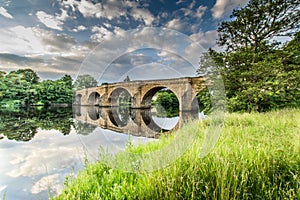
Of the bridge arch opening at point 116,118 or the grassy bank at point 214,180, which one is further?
the bridge arch opening at point 116,118

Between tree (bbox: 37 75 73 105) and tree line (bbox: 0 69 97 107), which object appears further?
tree (bbox: 37 75 73 105)

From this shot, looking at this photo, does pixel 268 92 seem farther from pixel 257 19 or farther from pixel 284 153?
pixel 284 153

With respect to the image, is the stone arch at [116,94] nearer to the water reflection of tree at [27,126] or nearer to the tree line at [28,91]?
the water reflection of tree at [27,126]

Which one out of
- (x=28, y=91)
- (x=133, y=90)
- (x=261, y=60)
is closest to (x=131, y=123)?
(x=133, y=90)

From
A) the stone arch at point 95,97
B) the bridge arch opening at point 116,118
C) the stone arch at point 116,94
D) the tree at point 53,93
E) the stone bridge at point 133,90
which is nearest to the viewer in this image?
the stone bridge at point 133,90

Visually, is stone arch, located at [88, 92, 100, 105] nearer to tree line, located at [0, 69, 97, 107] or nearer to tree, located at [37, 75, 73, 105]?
tree line, located at [0, 69, 97, 107]

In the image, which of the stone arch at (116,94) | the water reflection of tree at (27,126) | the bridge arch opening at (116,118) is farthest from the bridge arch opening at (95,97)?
the water reflection of tree at (27,126)

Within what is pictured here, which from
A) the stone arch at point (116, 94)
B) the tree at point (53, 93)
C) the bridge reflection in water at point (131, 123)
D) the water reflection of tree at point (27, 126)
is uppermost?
the tree at point (53, 93)

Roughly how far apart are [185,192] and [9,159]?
6472 mm

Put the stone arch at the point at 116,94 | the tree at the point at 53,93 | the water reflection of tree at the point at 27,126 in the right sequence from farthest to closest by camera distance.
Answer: the tree at the point at 53,93 → the water reflection of tree at the point at 27,126 → the stone arch at the point at 116,94

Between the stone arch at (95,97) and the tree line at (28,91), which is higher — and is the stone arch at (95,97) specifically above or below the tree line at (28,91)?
below

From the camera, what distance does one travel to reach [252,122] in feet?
19.2

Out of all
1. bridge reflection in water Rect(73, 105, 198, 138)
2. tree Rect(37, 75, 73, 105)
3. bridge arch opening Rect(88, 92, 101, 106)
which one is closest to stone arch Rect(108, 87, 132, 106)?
bridge reflection in water Rect(73, 105, 198, 138)

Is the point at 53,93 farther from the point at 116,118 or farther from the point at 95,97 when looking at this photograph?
the point at 116,118
